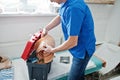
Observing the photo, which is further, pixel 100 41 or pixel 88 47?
pixel 100 41

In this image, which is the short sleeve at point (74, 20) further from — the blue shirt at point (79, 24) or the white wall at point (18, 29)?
the white wall at point (18, 29)

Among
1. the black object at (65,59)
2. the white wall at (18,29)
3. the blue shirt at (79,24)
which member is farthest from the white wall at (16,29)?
the blue shirt at (79,24)

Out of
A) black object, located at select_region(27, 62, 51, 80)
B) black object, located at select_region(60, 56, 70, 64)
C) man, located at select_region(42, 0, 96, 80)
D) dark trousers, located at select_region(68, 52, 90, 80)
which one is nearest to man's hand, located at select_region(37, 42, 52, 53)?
man, located at select_region(42, 0, 96, 80)

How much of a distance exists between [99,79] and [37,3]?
131cm

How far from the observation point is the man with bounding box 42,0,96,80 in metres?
1.14

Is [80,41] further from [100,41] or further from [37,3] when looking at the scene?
[100,41]

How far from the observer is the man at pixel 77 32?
114cm

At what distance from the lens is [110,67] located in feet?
7.36

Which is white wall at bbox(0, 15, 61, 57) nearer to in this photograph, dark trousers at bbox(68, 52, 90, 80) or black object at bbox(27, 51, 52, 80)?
black object at bbox(27, 51, 52, 80)

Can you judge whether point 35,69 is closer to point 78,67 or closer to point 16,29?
point 78,67

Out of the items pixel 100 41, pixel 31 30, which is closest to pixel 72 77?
pixel 31 30

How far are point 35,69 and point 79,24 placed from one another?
1.98ft

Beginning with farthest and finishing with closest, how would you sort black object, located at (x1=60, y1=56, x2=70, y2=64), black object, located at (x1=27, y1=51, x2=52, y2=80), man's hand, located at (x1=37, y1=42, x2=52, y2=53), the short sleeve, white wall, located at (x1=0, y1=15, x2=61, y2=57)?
black object, located at (x1=60, y1=56, x2=70, y2=64) → white wall, located at (x1=0, y1=15, x2=61, y2=57) → black object, located at (x1=27, y1=51, x2=52, y2=80) → man's hand, located at (x1=37, y1=42, x2=52, y2=53) → the short sleeve

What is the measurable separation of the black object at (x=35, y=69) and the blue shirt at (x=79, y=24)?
31 centimetres
